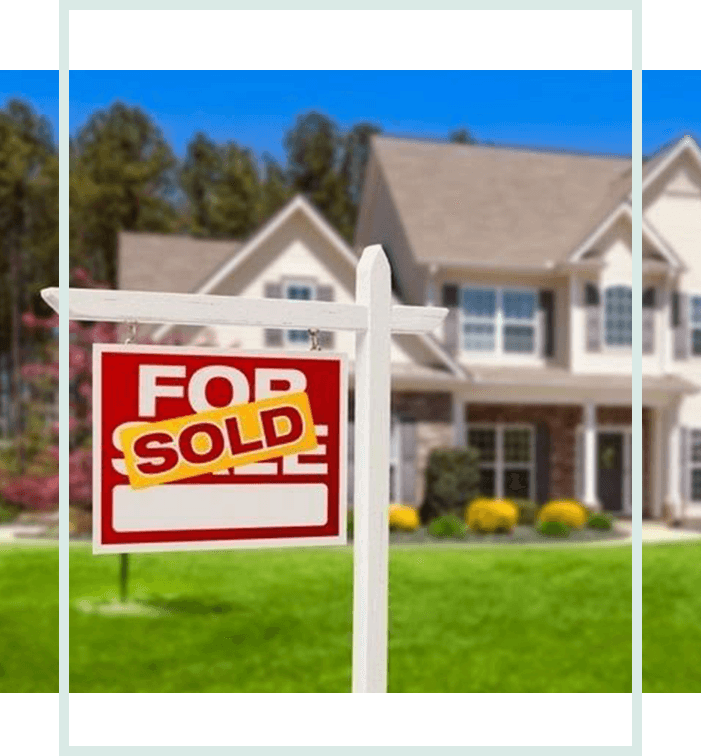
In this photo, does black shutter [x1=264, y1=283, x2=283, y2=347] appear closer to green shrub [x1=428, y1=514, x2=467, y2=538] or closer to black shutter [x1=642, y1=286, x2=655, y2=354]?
green shrub [x1=428, y1=514, x2=467, y2=538]

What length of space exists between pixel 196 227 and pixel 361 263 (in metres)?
23.1

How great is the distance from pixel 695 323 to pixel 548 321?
2.57 m

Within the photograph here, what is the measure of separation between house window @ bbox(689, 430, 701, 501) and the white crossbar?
14.5 metres

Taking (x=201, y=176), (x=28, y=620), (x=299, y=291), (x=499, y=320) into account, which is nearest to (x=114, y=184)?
(x=201, y=176)

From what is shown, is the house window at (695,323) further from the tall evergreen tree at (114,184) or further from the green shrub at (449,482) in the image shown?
the tall evergreen tree at (114,184)

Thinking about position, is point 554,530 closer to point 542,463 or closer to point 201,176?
point 542,463

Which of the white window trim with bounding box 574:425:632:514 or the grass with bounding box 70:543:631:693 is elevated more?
the white window trim with bounding box 574:425:632:514

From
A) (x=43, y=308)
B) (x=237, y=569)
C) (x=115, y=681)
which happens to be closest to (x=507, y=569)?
(x=237, y=569)

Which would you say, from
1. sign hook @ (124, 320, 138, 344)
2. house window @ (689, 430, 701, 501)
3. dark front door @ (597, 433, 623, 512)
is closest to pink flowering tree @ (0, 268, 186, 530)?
sign hook @ (124, 320, 138, 344)

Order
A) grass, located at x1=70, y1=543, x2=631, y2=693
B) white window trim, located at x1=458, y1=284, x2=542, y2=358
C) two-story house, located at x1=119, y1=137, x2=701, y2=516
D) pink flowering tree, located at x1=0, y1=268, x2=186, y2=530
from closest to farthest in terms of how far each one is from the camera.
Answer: grass, located at x1=70, y1=543, x2=631, y2=693 → pink flowering tree, located at x1=0, y1=268, x2=186, y2=530 → two-story house, located at x1=119, y1=137, x2=701, y2=516 → white window trim, located at x1=458, y1=284, x2=542, y2=358

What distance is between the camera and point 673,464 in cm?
1670

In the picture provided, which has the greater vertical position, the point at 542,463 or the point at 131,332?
the point at 131,332

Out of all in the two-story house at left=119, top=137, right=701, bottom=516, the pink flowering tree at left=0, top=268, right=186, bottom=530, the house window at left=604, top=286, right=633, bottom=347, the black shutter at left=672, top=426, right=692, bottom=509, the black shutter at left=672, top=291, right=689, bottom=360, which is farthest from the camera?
the black shutter at left=672, top=291, right=689, bottom=360

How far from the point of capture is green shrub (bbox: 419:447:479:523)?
15.1 meters
